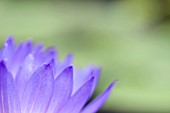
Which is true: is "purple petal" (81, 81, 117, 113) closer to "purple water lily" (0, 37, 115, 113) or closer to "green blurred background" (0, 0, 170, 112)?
"purple water lily" (0, 37, 115, 113)

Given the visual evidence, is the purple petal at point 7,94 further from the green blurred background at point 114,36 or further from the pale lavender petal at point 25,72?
the green blurred background at point 114,36

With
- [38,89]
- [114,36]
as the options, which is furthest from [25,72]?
[114,36]

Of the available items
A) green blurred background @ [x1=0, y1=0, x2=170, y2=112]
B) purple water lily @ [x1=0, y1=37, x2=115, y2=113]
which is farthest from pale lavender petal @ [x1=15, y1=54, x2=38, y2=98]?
green blurred background @ [x1=0, y1=0, x2=170, y2=112]

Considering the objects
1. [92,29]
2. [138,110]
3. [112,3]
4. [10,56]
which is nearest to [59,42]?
[92,29]

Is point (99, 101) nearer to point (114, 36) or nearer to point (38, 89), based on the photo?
point (38, 89)

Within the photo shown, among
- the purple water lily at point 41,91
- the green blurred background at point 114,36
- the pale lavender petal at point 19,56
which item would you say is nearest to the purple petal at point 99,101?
the purple water lily at point 41,91

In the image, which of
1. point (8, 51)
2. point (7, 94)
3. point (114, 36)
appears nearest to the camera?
point (7, 94)

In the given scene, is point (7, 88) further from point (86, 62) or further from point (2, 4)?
point (2, 4)
